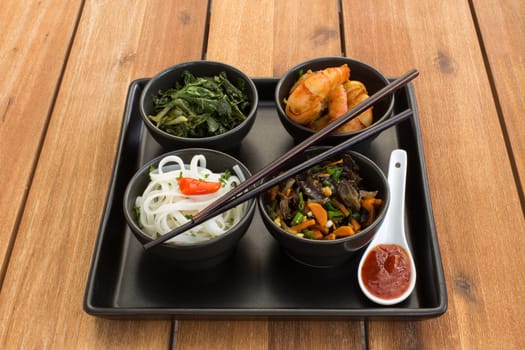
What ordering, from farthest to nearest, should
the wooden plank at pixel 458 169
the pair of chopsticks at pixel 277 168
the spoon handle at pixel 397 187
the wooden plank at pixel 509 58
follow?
the wooden plank at pixel 509 58
the spoon handle at pixel 397 187
the wooden plank at pixel 458 169
the pair of chopsticks at pixel 277 168

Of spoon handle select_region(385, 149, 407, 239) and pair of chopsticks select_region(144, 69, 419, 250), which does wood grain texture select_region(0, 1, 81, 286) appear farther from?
spoon handle select_region(385, 149, 407, 239)

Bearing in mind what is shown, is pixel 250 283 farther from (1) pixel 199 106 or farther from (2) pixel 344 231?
(1) pixel 199 106

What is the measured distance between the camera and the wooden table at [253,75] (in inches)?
56.2

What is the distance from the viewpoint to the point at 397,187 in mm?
1615

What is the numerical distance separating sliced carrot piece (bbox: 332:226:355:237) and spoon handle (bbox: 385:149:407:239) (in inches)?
8.3

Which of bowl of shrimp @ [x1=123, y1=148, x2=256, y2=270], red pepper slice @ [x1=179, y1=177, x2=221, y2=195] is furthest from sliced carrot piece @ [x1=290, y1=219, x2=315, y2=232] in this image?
red pepper slice @ [x1=179, y1=177, x2=221, y2=195]

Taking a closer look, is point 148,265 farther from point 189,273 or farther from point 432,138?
point 432,138

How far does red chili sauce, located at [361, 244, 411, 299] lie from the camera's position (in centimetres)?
141

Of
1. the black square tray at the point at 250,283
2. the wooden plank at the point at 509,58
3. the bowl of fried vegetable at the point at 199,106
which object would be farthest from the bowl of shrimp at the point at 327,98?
the wooden plank at the point at 509,58

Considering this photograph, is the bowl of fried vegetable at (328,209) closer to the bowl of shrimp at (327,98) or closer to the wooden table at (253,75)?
the bowl of shrimp at (327,98)

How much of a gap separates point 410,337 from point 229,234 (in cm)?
53

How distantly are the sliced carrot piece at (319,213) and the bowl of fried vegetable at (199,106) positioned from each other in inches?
13.4

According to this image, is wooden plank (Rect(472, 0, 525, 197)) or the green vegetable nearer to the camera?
the green vegetable

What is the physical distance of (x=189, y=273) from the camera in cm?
147
